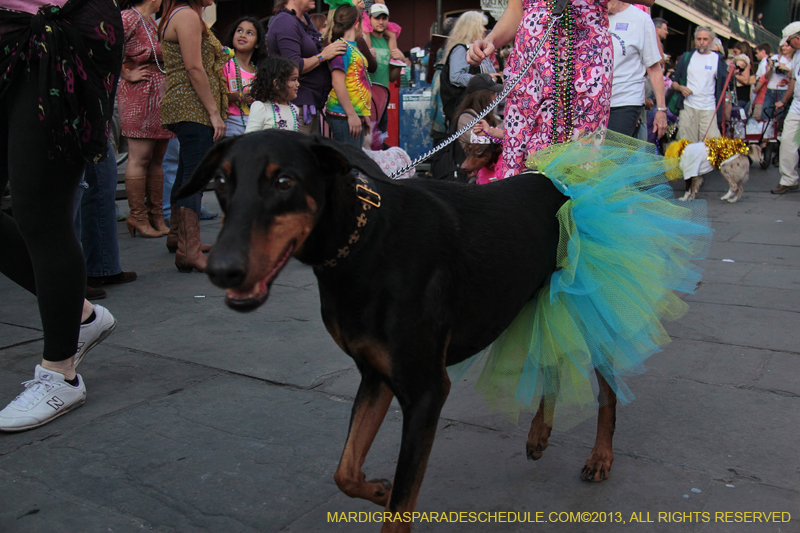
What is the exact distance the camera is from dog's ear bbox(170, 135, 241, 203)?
1913 millimetres

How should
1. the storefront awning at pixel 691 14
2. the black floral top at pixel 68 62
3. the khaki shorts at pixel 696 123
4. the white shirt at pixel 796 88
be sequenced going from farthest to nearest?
the storefront awning at pixel 691 14 < the khaki shorts at pixel 696 123 < the white shirt at pixel 796 88 < the black floral top at pixel 68 62

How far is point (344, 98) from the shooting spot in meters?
6.49

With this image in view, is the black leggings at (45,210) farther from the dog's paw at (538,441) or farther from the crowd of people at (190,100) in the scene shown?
the dog's paw at (538,441)

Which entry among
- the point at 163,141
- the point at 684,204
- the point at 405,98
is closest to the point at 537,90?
the point at 684,204

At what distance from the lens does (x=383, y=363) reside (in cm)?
189

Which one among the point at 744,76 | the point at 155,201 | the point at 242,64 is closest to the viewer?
the point at 155,201

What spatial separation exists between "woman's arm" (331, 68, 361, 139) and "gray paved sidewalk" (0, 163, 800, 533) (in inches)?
112

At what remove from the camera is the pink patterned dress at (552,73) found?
3189mm

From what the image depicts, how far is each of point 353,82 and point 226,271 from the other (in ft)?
17.3

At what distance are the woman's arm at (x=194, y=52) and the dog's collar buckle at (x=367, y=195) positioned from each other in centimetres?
383

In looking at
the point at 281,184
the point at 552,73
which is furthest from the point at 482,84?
the point at 281,184

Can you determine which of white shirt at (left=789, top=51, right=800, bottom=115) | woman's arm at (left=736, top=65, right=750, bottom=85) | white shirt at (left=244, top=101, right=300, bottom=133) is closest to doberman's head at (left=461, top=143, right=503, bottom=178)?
white shirt at (left=244, top=101, right=300, bottom=133)

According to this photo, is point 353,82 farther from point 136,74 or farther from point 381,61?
point 136,74

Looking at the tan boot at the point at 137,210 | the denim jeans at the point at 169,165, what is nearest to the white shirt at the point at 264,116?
the tan boot at the point at 137,210
